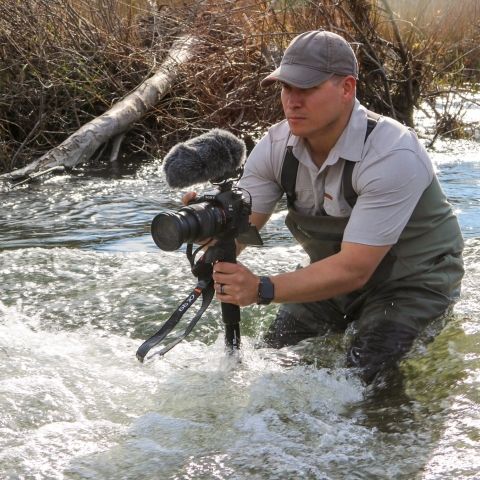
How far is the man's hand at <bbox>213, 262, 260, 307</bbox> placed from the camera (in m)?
2.93

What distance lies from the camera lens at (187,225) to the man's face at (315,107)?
0.59 meters

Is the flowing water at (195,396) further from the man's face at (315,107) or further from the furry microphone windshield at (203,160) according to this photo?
the man's face at (315,107)

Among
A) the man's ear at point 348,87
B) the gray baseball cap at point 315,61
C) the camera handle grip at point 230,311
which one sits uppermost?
the gray baseball cap at point 315,61

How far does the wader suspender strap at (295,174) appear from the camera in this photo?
3248 millimetres

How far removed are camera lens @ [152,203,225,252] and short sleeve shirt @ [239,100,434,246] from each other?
594 millimetres

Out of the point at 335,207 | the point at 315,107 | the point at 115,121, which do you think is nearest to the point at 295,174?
the point at 335,207

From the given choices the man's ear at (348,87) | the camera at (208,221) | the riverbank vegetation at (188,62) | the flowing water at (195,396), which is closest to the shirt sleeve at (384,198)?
the man's ear at (348,87)

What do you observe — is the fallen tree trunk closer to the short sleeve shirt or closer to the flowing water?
the flowing water

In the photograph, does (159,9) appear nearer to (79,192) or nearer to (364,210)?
(79,192)

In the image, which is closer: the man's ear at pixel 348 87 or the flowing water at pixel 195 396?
the flowing water at pixel 195 396

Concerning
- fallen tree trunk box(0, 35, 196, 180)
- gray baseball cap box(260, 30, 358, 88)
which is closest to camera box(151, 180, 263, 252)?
gray baseball cap box(260, 30, 358, 88)

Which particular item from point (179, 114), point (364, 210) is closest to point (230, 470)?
point (364, 210)

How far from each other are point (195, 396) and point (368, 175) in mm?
→ 1157

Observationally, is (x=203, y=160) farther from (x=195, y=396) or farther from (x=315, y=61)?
(x=195, y=396)
